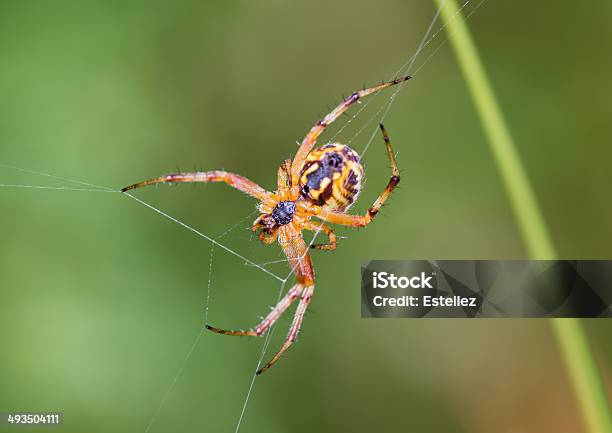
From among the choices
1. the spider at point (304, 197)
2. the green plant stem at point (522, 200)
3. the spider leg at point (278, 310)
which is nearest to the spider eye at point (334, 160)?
the spider at point (304, 197)

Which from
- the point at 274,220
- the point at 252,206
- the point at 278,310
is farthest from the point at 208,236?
the point at 278,310

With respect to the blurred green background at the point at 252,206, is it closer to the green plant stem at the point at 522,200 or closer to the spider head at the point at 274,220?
the spider head at the point at 274,220

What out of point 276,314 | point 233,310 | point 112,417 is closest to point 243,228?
point 233,310

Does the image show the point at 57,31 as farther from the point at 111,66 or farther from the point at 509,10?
the point at 509,10

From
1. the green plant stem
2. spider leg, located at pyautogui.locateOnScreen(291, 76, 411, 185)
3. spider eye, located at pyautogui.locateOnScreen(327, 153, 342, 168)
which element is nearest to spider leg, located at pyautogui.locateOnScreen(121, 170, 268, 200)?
spider leg, located at pyautogui.locateOnScreen(291, 76, 411, 185)

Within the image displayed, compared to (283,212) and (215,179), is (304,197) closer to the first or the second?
(283,212)

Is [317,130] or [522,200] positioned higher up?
[317,130]
